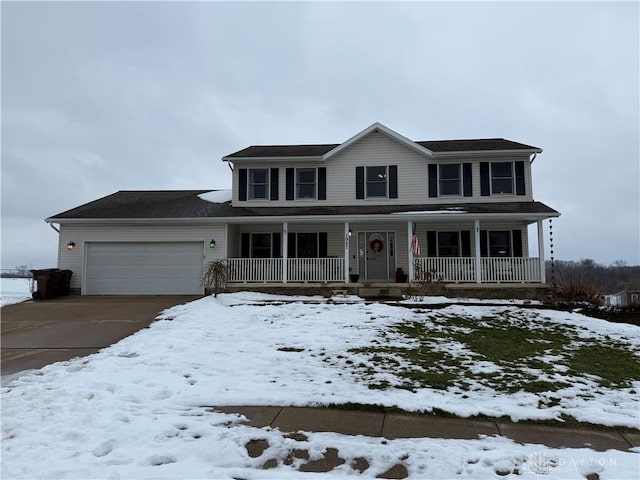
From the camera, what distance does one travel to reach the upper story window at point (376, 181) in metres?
15.8

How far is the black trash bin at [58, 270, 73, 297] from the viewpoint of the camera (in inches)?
559

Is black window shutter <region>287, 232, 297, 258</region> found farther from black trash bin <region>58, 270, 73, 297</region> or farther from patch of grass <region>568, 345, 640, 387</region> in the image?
patch of grass <region>568, 345, 640, 387</region>

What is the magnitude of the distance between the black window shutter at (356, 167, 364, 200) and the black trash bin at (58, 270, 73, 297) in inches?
465

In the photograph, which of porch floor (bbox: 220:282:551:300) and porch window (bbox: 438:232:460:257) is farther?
porch window (bbox: 438:232:460:257)

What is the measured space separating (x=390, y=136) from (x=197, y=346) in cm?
1226

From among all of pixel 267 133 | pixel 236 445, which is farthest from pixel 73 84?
pixel 267 133

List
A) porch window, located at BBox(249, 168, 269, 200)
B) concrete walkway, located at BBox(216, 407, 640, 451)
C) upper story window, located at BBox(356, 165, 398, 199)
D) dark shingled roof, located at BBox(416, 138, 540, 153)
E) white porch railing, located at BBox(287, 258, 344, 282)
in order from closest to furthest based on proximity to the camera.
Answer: concrete walkway, located at BBox(216, 407, 640, 451), white porch railing, located at BBox(287, 258, 344, 282), dark shingled roof, located at BBox(416, 138, 540, 153), upper story window, located at BBox(356, 165, 398, 199), porch window, located at BBox(249, 168, 269, 200)

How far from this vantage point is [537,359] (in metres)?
6.25

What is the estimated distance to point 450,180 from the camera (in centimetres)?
1568

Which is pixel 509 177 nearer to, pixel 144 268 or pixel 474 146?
pixel 474 146

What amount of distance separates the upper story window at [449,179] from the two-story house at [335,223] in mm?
41

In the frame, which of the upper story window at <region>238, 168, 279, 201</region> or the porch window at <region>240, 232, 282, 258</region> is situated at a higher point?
the upper story window at <region>238, 168, 279, 201</region>

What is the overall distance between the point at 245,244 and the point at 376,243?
5598 millimetres

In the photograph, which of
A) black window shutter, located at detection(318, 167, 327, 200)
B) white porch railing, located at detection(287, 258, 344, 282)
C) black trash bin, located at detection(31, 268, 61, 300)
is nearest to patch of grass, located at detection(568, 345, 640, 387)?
white porch railing, located at detection(287, 258, 344, 282)
